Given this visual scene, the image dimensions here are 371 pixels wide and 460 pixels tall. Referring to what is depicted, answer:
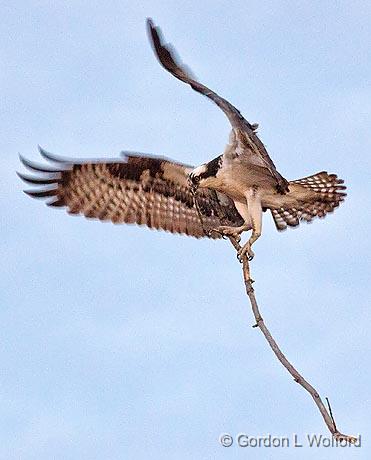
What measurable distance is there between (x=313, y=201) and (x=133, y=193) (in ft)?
6.99

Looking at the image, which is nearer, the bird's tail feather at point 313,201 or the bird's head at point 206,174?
the bird's head at point 206,174

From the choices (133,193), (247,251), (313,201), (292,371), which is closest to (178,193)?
(133,193)

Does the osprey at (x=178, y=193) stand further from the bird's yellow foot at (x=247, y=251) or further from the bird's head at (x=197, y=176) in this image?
the bird's yellow foot at (x=247, y=251)

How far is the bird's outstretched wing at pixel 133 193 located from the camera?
11.5m

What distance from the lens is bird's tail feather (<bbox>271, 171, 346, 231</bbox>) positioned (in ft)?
37.0

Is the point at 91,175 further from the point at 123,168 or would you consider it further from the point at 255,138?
the point at 255,138

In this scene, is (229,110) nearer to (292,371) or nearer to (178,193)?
(178,193)

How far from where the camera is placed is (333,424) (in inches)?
186

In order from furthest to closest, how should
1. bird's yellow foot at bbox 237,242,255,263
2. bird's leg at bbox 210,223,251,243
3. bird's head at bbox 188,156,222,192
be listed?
bird's head at bbox 188,156,222,192 → bird's leg at bbox 210,223,251,243 → bird's yellow foot at bbox 237,242,255,263

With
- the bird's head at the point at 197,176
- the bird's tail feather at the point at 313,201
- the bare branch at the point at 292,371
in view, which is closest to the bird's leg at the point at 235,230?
the bird's head at the point at 197,176

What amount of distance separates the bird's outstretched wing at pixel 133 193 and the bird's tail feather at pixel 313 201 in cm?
77

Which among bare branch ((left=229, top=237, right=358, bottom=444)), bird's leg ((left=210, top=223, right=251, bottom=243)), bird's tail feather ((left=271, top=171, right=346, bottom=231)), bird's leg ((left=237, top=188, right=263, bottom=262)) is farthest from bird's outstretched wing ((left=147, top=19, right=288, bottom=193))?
bare branch ((left=229, top=237, right=358, bottom=444))

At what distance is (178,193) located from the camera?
11.7m

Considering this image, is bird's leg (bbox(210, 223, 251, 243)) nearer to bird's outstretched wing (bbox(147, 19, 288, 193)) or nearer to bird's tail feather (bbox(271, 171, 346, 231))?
bird's outstretched wing (bbox(147, 19, 288, 193))
